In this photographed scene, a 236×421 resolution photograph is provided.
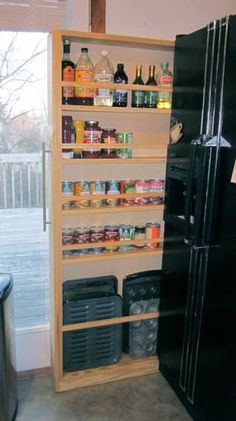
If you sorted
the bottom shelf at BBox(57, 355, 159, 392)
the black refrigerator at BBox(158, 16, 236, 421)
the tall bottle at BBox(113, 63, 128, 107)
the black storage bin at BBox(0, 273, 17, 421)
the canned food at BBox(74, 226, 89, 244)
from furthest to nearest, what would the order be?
the bottom shelf at BBox(57, 355, 159, 392), the canned food at BBox(74, 226, 89, 244), the tall bottle at BBox(113, 63, 128, 107), the black storage bin at BBox(0, 273, 17, 421), the black refrigerator at BBox(158, 16, 236, 421)

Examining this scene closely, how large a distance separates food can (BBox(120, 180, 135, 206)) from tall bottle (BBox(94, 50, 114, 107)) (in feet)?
1.46

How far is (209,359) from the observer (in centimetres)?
183

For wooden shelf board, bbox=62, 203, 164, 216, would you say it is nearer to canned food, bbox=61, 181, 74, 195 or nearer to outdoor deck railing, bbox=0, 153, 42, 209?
canned food, bbox=61, 181, 74, 195

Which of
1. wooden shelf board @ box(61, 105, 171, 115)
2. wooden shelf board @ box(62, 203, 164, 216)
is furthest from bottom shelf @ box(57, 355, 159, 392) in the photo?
wooden shelf board @ box(61, 105, 171, 115)

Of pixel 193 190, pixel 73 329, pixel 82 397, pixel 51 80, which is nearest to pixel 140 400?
pixel 82 397

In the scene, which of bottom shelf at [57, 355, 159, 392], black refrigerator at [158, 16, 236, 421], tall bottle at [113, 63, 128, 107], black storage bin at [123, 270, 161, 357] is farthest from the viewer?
black storage bin at [123, 270, 161, 357]

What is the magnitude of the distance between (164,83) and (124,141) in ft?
1.28

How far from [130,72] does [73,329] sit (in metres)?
1.52

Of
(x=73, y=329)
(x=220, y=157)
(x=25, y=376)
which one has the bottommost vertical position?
(x=25, y=376)

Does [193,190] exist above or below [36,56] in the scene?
below

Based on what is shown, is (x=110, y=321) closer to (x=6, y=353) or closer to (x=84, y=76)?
(x=6, y=353)

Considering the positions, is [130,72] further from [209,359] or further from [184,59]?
[209,359]

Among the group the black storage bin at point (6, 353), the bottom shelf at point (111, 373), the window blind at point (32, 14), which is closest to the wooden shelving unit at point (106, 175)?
the bottom shelf at point (111, 373)

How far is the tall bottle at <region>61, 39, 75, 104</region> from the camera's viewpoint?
193cm
